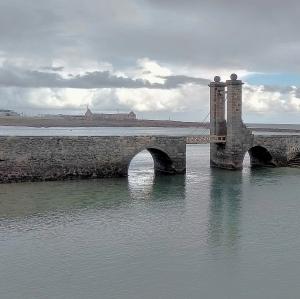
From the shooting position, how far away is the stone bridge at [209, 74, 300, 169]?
98.2 ft

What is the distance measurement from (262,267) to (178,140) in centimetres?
1558

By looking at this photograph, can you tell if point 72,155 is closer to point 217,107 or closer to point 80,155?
point 80,155

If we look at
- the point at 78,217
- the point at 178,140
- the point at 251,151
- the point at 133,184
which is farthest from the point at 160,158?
the point at 78,217

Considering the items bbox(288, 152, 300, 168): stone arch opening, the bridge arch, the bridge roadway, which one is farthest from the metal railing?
bbox(288, 152, 300, 168): stone arch opening

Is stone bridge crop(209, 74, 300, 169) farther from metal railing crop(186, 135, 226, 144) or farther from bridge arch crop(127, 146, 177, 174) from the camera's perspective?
bridge arch crop(127, 146, 177, 174)

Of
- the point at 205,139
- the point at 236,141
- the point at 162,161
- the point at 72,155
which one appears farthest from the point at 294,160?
the point at 72,155

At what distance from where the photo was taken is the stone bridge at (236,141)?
29.9 meters

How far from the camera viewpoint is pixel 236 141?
30.0m

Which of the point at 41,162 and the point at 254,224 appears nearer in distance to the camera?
the point at 254,224

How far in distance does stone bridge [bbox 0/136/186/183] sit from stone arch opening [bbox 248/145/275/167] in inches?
296

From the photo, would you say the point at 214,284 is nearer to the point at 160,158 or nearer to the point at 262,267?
the point at 262,267

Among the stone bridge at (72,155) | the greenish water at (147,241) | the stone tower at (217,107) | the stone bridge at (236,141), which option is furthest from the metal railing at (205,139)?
the greenish water at (147,241)

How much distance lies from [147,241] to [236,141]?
16903 millimetres

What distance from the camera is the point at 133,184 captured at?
24969 mm
